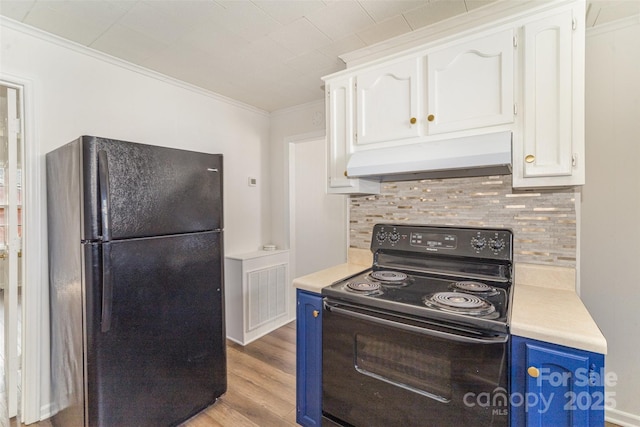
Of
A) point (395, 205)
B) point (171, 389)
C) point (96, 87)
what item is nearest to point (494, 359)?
point (395, 205)

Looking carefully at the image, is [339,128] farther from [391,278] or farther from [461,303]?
[461,303]

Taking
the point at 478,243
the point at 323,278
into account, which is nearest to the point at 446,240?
the point at 478,243

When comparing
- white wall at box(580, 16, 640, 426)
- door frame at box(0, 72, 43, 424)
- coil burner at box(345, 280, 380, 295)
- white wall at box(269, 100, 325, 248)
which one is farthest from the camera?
white wall at box(269, 100, 325, 248)

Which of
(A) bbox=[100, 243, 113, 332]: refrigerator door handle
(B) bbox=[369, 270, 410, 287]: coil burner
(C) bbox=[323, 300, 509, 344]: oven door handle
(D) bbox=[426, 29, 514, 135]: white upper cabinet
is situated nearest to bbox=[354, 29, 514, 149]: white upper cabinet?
(D) bbox=[426, 29, 514, 135]: white upper cabinet

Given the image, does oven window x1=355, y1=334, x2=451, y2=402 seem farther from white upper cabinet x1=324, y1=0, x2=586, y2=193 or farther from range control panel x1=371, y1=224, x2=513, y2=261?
white upper cabinet x1=324, y1=0, x2=586, y2=193

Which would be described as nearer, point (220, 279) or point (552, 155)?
point (552, 155)

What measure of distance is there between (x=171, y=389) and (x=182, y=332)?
319mm

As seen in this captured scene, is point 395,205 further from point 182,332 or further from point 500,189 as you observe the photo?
point 182,332

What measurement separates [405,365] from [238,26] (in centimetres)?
204

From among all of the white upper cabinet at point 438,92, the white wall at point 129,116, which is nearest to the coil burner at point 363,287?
the white upper cabinet at point 438,92

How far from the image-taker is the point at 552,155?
4.41ft

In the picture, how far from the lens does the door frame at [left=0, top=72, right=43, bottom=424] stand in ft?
5.86

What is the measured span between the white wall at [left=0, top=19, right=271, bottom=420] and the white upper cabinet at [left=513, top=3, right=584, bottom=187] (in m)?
2.49

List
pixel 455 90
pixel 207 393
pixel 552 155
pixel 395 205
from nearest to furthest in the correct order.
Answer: pixel 552 155, pixel 455 90, pixel 207 393, pixel 395 205
